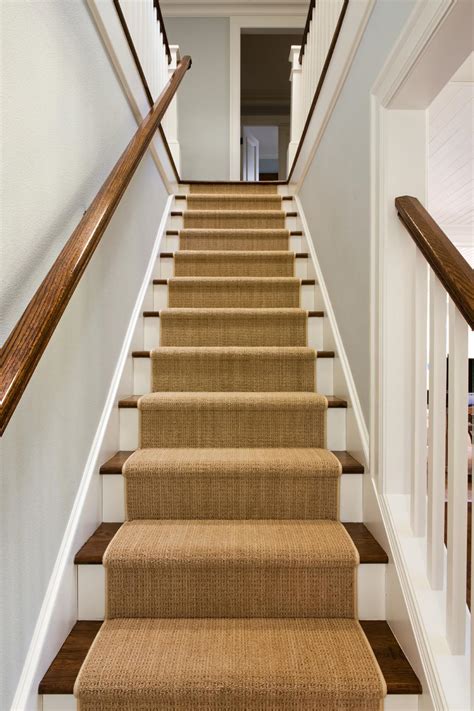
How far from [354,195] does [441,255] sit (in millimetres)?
748

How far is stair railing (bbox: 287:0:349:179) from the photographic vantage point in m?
2.26

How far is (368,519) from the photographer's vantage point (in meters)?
1.51

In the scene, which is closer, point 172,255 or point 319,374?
point 319,374

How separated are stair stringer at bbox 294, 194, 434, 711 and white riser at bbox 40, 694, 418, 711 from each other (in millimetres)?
23

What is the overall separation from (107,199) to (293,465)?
952 millimetres

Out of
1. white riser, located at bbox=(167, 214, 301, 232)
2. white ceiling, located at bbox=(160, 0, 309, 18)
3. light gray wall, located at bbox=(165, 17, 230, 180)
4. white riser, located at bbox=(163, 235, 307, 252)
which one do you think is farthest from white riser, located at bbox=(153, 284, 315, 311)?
white ceiling, located at bbox=(160, 0, 309, 18)

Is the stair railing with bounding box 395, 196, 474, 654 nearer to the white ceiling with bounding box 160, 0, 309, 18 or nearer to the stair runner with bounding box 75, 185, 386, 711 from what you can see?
the stair runner with bounding box 75, 185, 386, 711

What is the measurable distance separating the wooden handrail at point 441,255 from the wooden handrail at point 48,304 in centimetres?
79

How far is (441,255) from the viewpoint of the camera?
1.11 m

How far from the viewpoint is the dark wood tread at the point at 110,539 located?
4.34ft

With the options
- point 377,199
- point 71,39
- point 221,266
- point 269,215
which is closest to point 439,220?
point 269,215

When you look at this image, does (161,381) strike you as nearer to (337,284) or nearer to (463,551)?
(337,284)

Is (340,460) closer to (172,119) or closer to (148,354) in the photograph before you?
(148,354)

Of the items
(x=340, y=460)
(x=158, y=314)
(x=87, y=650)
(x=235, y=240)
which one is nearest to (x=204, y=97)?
(x=235, y=240)
